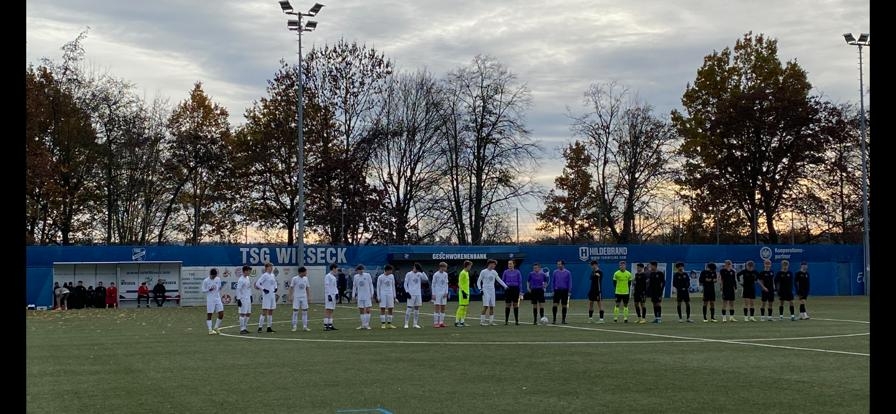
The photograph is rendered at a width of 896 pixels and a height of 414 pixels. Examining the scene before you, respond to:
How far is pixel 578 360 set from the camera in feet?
52.9

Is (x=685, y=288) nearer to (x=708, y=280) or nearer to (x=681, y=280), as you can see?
(x=681, y=280)

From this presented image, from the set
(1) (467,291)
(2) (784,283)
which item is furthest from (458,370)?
(2) (784,283)

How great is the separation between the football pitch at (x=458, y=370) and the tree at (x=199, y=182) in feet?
107

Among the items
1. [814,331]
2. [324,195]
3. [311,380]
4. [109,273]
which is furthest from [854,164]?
[311,380]

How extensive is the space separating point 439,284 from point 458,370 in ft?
44.6

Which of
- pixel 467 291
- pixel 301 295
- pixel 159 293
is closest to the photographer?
pixel 301 295

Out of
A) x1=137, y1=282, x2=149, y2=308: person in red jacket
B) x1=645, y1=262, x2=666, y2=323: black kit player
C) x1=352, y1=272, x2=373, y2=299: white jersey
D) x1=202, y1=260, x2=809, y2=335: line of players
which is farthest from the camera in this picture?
x1=137, y1=282, x2=149, y2=308: person in red jacket

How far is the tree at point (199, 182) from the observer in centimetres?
5747

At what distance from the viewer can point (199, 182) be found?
5859 cm

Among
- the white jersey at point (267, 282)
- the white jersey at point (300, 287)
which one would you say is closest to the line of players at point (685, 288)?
the white jersey at point (300, 287)

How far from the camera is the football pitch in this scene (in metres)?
10.9

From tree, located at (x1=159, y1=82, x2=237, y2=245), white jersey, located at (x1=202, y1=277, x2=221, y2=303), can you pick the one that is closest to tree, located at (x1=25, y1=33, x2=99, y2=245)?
tree, located at (x1=159, y1=82, x2=237, y2=245)

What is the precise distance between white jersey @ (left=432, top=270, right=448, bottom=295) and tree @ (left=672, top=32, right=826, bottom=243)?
3685 cm

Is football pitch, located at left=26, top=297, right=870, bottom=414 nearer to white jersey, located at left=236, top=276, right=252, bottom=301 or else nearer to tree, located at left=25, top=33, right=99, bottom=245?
white jersey, located at left=236, top=276, right=252, bottom=301
